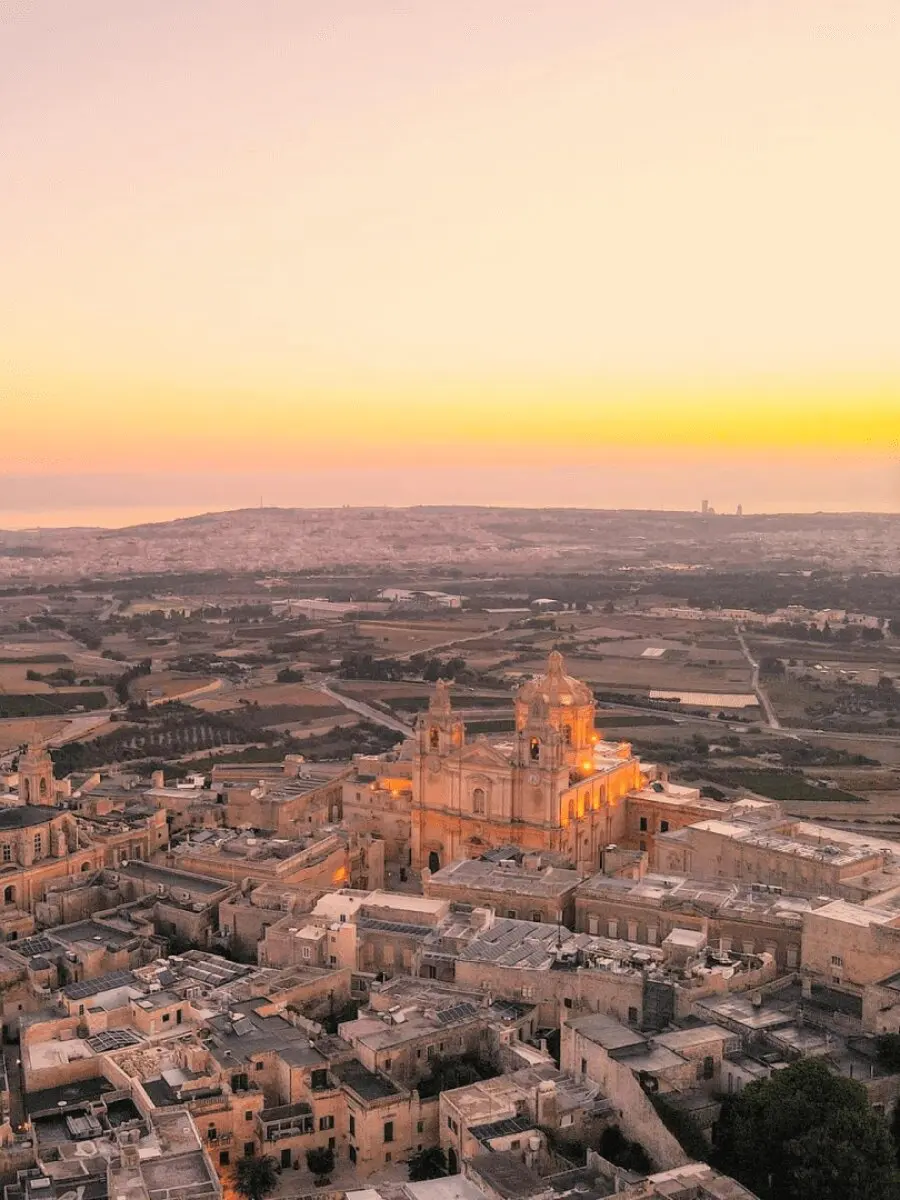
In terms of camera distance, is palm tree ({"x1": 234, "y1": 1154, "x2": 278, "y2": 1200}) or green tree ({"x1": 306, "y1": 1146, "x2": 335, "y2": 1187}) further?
green tree ({"x1": 306, "y1": 1146, "x2": 335, "y2": 1187})

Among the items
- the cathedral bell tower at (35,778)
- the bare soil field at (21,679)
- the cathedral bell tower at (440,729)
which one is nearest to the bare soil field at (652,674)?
the bare soil field at (21,679)

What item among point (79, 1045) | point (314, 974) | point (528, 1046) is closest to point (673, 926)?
point (528, 1046)

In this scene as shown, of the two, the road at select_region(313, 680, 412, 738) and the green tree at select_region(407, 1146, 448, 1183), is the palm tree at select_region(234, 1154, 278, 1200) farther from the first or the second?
the road at select_region(313, 680, 412, 738)

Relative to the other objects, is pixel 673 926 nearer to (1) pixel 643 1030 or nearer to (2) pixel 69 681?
(1) pixel 643 1030

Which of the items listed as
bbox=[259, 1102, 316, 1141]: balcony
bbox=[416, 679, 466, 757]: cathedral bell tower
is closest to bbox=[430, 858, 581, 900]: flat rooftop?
bbox=[416, 679, 466, 757]: cathedral bell tower

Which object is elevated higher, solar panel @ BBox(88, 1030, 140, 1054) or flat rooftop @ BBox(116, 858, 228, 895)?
flat rooftop @ BBox(116, 858, 228, 895)

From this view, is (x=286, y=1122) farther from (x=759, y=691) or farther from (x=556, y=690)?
(x=759, y=691)

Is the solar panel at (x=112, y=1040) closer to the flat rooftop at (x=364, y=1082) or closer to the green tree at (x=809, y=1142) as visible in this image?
the flat rooftop at (x=364, y=1082)
